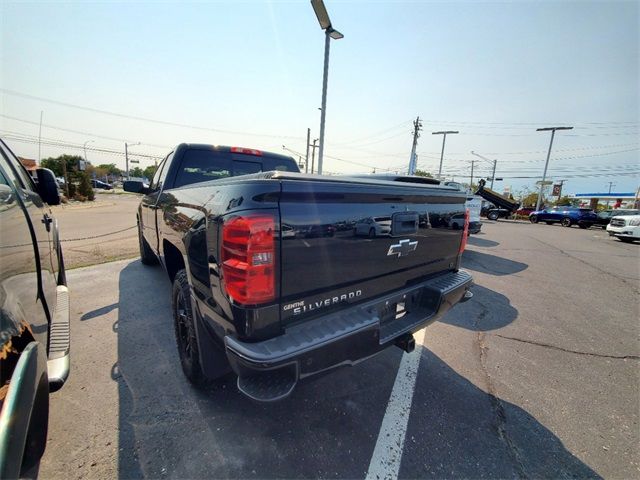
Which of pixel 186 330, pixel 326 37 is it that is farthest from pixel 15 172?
pixel 326 37

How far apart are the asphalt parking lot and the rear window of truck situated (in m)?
1.85

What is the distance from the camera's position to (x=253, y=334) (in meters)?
1.60

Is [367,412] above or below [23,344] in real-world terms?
below

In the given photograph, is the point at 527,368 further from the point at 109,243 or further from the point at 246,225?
the point at 109,243

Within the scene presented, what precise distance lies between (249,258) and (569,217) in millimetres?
34429

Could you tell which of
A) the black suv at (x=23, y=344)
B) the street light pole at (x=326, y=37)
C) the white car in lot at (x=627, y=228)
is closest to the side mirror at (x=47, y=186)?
the black suv at (x=23, y=344)

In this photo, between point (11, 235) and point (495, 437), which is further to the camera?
point (495, 437)

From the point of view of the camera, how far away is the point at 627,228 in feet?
47.8

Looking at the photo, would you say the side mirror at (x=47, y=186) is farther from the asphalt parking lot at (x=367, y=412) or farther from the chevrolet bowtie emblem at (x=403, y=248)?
the chevrolet bowtie emblem at (x=403, y=248)

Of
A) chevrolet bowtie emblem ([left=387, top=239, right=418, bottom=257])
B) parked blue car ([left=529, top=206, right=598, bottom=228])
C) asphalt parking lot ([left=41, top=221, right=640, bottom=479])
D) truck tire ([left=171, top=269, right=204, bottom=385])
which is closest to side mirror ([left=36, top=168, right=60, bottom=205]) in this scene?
asphalt parking lot ([left=41, top=221, right=640, bottom=479])

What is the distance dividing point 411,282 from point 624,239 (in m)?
19.8

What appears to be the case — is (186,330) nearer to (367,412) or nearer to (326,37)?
(367,412)

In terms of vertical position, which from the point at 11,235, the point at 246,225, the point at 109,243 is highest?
the point at 246,225

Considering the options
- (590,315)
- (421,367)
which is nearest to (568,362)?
(421,367)
